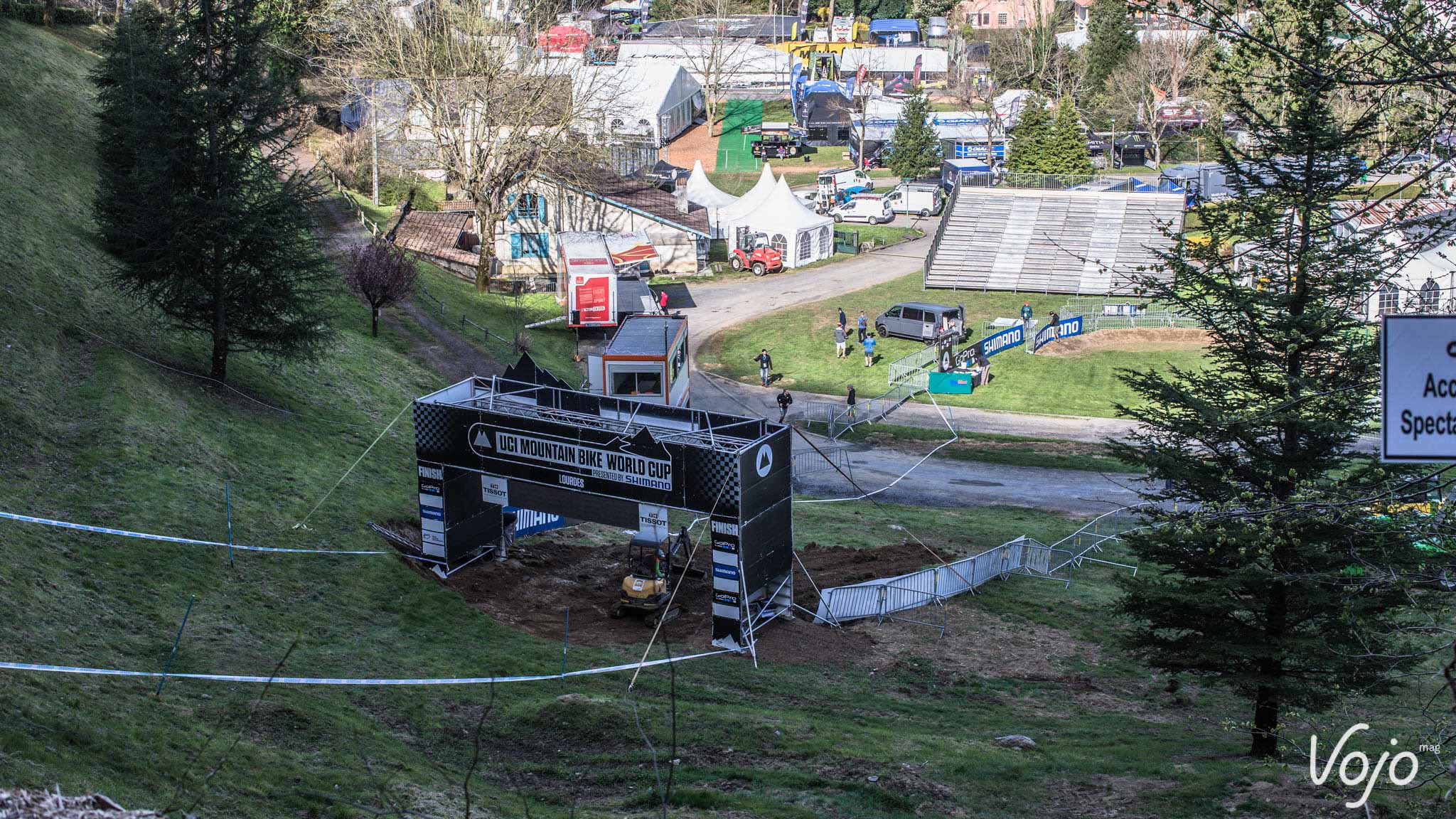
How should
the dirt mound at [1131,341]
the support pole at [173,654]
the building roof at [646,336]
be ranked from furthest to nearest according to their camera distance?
the dirt mound at [1131,341]
the building roof at [646,336]
the support pole at [173,654]

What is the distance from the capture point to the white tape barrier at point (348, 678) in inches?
524

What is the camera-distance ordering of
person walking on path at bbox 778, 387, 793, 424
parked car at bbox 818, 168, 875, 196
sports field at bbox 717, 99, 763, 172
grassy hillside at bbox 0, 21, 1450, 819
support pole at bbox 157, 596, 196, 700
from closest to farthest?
grassy hillside at bbox 0, 21, 1450, 819 → support pole at bbox 157, 596, 196, 700 → person walking on path at bbox 778, 387, 793, 424 → parked car at bbox 818, 168, 875, 196 → sports field at bbox 717, 99, 763, 172

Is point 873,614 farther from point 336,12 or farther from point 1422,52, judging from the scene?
point 336,12

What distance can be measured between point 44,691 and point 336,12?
5196 centimetres

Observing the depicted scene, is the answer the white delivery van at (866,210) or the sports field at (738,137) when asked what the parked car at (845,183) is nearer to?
the white delivery van at (866,210)

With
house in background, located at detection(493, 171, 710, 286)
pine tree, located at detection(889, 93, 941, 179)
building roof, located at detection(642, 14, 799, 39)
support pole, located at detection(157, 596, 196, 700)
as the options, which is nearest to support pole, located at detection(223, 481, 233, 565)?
support pole, located at detection(157, 596, 196, 700)

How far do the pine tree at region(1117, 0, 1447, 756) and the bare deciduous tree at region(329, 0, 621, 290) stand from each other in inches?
1436

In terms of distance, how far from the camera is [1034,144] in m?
66.2

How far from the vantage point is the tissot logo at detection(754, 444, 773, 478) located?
1952cm

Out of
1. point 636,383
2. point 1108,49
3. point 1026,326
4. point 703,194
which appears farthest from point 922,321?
point 1108,49

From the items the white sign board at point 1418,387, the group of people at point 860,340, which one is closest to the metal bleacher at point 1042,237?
the group of people at point 860,340

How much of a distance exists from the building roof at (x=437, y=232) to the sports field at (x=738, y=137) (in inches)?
1070

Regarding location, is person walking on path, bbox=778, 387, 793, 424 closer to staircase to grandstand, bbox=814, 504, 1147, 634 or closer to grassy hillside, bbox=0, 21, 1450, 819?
grassy hillside, bbox=0, 21, 1450, 819

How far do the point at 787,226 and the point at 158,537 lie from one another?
4184 centimetres
